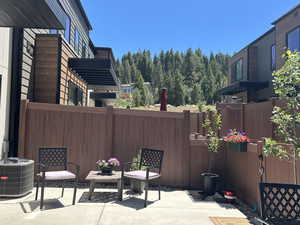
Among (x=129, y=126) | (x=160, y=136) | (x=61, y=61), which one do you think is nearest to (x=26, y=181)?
(x=129, y=126)

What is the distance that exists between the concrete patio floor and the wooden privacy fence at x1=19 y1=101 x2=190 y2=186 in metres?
0.92

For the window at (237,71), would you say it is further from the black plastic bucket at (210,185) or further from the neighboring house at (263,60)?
the black plastic bucket at (210,185)

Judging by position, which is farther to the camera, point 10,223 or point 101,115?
point 101,115

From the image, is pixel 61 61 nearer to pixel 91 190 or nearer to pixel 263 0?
pixel 91 190

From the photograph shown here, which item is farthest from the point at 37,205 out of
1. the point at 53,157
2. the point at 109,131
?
the point at 109,131

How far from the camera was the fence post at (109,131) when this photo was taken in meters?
5.98

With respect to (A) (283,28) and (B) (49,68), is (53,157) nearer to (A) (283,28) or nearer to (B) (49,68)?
(B) (49,68)

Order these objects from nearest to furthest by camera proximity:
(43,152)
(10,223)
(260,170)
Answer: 1. (10,223)
2. (260,170)
3. (43,152)

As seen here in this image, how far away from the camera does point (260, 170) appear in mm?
4277

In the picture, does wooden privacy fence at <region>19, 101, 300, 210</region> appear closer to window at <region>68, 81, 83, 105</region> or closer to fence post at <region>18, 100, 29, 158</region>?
fence post at <region>18, 100, 29, 158</region>

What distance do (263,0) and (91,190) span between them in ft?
36.2

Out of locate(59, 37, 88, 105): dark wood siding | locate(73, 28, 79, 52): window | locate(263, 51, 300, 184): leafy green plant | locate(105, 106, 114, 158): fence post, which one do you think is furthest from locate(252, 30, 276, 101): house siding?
locate(263, 51, 300, 184): leafy green plant

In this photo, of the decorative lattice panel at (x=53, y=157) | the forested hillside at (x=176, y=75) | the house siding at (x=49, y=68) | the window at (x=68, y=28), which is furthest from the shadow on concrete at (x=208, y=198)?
the forested hillside at (x=176, y=75)

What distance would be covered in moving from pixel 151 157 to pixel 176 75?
42.2m
